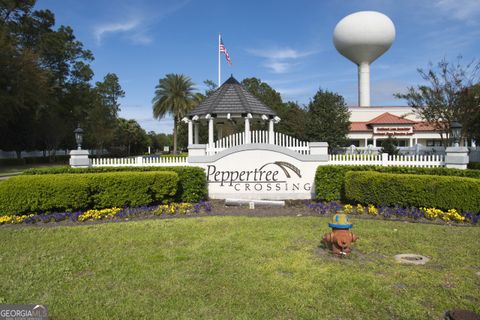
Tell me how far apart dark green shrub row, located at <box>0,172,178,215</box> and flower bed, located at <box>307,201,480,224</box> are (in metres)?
4.69

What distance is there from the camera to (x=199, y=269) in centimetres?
497

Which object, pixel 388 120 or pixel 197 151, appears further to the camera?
pixel 388 120

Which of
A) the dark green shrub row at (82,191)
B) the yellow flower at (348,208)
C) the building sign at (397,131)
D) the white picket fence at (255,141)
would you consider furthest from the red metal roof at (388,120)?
the dark green shrub row at (82,191)

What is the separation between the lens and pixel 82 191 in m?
9.05

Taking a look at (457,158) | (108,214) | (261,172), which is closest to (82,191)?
(108,214)

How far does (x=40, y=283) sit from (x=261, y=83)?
55.9m

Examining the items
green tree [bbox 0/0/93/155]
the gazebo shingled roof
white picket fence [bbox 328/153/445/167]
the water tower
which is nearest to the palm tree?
green tree [bbox 0/0/93/155]

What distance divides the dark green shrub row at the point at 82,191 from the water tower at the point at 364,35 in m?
40.3

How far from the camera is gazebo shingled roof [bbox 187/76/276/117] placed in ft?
50.5

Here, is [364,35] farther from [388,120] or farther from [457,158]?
[457,158]

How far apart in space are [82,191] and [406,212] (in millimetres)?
8402

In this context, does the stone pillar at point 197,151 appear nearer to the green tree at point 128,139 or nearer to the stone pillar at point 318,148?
the stone pillar at point 318,148

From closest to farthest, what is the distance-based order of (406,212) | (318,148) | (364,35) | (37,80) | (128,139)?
1. (406,212)
2. (318,148)
3. (37,80)
4. (364,35)
5. (128,139)

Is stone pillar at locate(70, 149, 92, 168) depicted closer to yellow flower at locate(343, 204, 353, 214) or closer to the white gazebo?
the white gazebo
